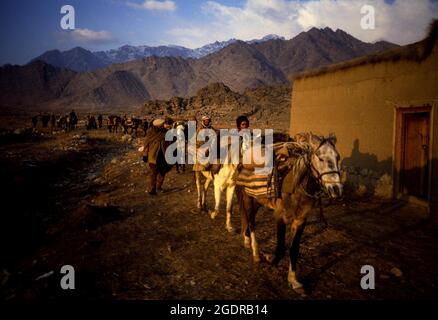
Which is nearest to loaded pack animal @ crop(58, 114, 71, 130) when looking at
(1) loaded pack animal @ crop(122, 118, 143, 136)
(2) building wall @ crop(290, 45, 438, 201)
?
(1) loaded pack animal @ crop(122, 118, 143, 136)

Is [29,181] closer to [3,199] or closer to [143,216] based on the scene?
[3,199]

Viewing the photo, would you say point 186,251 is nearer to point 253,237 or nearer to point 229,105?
point 253,237

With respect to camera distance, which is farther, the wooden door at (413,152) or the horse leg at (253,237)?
the wooden door at (413,152)

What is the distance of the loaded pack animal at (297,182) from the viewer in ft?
11.2

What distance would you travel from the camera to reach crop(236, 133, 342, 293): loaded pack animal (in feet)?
11.2

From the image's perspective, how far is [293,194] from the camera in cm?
378

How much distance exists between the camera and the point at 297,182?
3725mm

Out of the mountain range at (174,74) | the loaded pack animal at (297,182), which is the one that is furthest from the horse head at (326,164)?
the mountain range at (174,74)

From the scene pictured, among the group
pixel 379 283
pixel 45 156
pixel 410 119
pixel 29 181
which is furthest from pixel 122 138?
pixel 379 283

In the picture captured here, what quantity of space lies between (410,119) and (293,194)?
6.06 metres

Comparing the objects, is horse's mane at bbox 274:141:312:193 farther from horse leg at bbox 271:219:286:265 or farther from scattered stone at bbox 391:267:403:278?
scattered stone at bbox 391:267:403:278

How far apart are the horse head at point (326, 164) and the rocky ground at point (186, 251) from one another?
5.20 feet

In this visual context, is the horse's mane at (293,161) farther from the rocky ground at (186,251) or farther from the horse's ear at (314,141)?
the rocky ground at (186,251)
